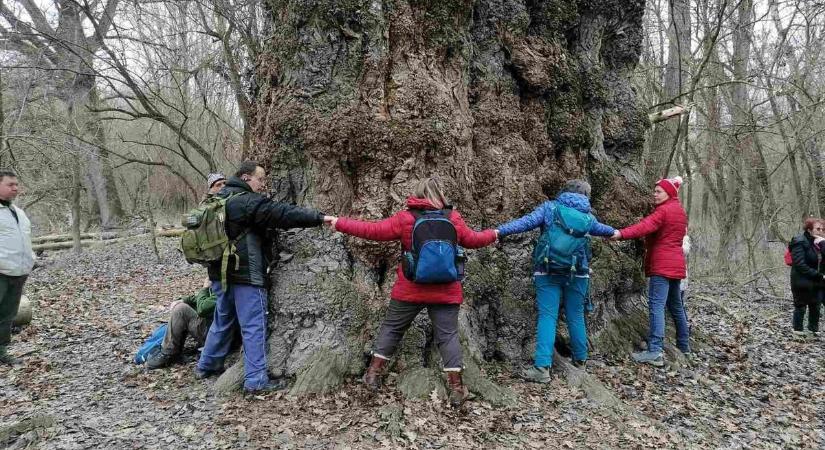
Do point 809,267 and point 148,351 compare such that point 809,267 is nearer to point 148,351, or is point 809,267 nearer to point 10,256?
point 148,351

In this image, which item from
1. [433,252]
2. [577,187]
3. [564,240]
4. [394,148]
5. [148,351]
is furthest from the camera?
[148,351]

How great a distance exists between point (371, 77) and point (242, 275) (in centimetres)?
217

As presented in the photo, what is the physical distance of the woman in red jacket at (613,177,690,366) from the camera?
5.67m

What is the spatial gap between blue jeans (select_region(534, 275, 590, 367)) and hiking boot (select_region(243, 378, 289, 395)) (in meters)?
2.44

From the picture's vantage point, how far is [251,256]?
182 inches

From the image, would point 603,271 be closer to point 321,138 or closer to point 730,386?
point 730,386

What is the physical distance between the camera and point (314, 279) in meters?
4.82

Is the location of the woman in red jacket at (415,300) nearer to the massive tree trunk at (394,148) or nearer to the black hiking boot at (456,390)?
the black hiking boot at (456,390)

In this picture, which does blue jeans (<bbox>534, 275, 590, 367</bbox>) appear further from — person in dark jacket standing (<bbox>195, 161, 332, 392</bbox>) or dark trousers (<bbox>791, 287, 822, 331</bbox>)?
dark trousers (<bbox>791, 287, 822, 331</bbox>)

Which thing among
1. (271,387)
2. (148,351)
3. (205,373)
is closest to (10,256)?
(148,351)

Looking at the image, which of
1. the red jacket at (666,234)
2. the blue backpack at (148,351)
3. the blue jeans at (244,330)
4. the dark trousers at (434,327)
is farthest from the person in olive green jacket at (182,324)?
the red jacket at (666,234)

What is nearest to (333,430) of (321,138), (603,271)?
(321,138)

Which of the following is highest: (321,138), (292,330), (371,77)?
(371,77)

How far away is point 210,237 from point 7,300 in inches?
122
